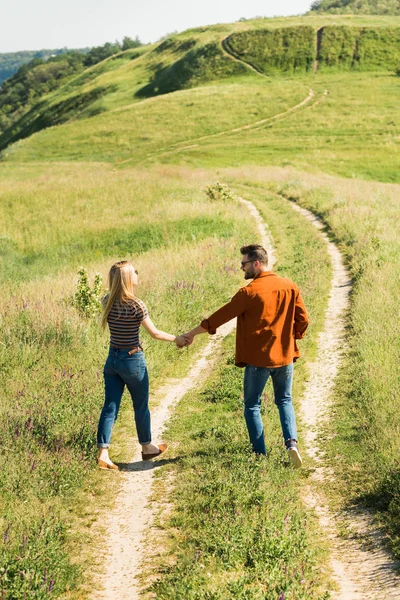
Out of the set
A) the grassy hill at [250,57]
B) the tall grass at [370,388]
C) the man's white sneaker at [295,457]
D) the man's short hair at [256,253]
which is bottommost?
the tall grass at [370,388]

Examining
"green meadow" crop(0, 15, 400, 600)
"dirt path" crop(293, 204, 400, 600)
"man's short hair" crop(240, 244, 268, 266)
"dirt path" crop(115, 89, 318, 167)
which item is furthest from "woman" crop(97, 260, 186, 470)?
"dirt path" crop(115, 89, 318, 167)

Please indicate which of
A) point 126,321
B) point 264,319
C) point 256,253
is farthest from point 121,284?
point 264,319

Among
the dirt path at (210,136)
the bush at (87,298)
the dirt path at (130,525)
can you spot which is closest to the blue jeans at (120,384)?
the dirt path at (130,525)

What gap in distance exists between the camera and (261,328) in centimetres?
707

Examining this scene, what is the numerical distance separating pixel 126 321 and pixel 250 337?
58.9 inches

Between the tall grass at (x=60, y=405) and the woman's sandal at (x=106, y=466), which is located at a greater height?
the tall grass at (x=60, y=405)

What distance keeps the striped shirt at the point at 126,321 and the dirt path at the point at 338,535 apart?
2.69m

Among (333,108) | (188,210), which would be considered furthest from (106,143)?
(188,210)

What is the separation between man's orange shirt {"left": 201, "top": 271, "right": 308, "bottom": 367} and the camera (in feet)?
23.1

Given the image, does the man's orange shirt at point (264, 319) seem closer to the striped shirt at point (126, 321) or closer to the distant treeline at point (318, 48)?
the striped shirt at point (126, 321)

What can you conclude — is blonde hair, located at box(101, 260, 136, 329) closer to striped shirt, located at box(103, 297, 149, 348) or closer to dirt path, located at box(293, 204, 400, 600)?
striped shirt, located at box(103, 297, 149, 348)

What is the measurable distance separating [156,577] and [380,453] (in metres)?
3.06

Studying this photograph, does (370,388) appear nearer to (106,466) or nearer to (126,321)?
(126,321)

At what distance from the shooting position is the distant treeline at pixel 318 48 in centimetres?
9744
